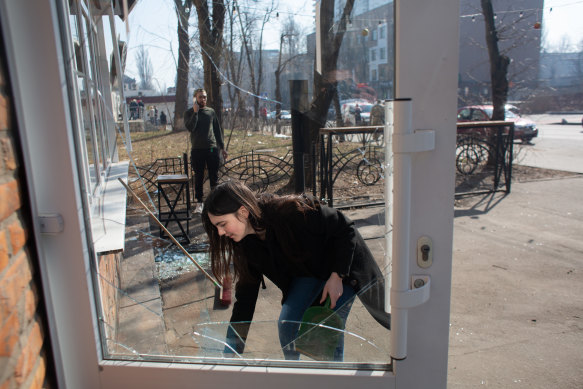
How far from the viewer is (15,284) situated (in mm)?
1173

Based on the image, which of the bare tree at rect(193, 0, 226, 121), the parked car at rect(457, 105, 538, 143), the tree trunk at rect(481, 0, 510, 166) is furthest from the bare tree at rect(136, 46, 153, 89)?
the parked car at rect(457, 105, 538, 143)

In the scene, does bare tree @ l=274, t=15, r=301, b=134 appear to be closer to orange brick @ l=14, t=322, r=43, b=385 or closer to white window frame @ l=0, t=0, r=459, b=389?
white window frame @ l=0, t=0, r=459, b=389

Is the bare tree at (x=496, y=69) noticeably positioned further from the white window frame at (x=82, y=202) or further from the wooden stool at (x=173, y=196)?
the wooden stool at (x=173, y=196)

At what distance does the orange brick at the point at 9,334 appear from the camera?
3.50ft

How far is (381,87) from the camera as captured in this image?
1454 millimetres

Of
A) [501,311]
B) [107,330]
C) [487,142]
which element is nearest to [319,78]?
[107,330]

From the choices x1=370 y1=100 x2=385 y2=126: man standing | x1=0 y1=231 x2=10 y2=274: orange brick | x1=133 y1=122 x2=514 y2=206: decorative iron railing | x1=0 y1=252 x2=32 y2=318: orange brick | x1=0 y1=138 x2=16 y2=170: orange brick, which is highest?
x1=370 y1=100 x2=385 y2=126: man standing

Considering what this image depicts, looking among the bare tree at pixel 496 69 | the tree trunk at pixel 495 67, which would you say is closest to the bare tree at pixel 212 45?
the tree trunk at pixel 495 67

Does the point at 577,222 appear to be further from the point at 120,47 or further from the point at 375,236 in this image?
the point at 120,47

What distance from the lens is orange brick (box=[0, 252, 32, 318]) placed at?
1.10 metres

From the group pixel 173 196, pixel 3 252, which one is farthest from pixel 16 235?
pixel 173 196

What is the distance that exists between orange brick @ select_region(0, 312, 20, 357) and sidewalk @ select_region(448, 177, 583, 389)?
2.24m

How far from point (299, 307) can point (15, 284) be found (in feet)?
3.21

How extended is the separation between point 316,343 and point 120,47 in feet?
4.25
